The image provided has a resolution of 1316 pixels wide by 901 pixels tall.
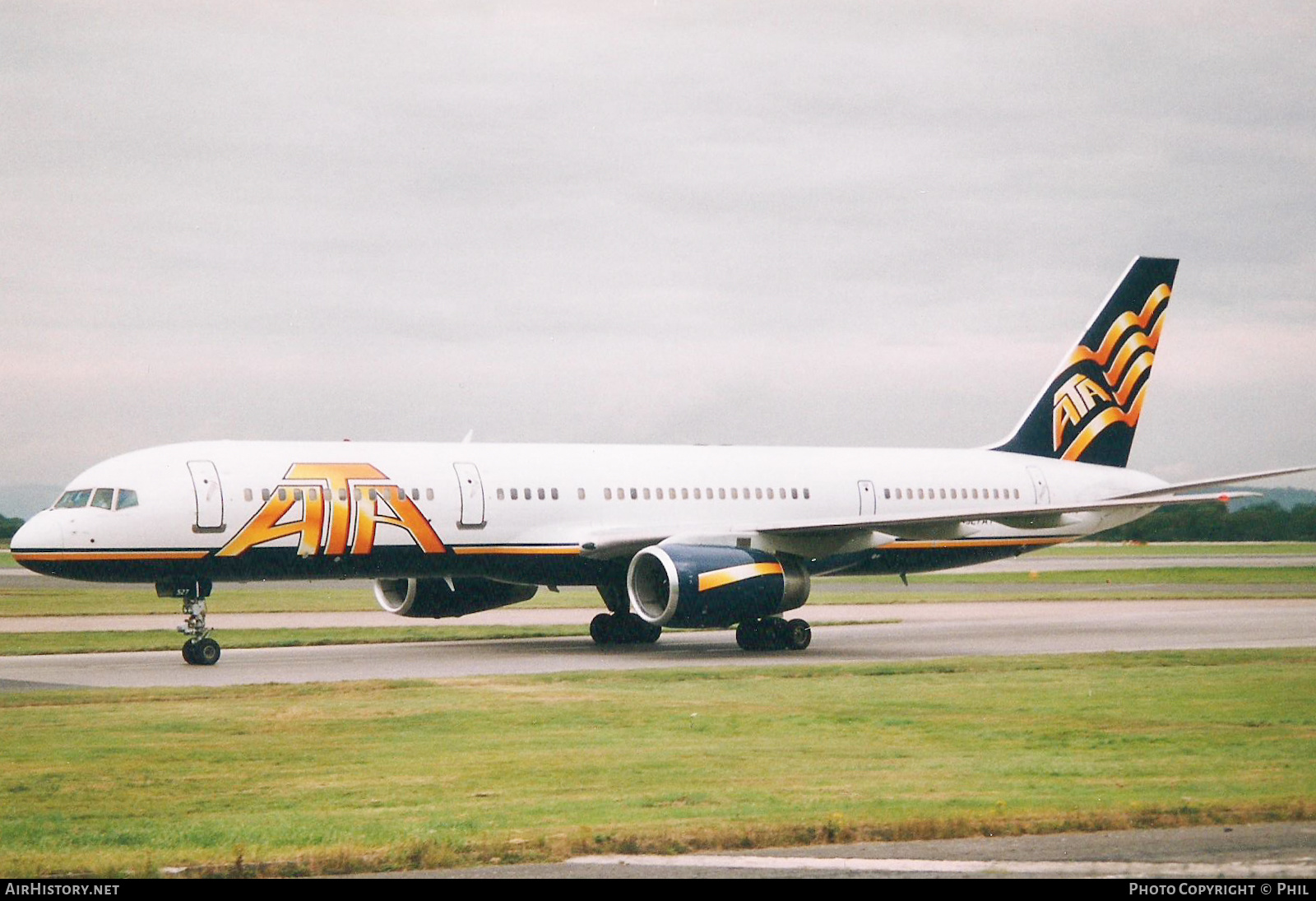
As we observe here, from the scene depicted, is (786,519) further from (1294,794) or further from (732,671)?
(1294,794)

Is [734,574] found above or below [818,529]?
below

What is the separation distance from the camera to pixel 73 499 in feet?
94.0

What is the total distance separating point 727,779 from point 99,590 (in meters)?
47.1

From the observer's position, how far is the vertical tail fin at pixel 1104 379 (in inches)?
1661

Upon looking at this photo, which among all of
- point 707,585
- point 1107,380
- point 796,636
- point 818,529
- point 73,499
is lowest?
point 796,636

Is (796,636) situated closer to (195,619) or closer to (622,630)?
(622,630)

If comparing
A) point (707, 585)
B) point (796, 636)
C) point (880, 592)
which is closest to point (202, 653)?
point (707, 585)

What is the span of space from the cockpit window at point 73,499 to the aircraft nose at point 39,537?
18.1 inches

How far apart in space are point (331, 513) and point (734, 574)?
752cm

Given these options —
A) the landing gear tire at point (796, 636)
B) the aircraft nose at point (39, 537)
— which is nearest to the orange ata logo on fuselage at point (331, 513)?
the aircraft nose at point (39, 537)

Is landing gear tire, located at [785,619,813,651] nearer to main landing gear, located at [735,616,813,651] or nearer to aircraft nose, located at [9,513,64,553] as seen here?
main landing gear, located at [735,616,813,651]

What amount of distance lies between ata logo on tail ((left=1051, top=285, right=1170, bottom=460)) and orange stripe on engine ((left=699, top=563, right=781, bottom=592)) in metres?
13.9

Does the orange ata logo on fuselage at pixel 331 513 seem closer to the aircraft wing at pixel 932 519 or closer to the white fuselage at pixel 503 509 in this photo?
the white fuselage at pixel 503 509

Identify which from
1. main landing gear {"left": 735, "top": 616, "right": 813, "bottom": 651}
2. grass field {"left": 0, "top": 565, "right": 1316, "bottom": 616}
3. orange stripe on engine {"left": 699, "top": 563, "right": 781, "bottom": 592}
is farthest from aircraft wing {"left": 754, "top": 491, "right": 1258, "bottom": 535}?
grass field {"left": 0, "top": 565, "right": 1316, "bottom": 616}
